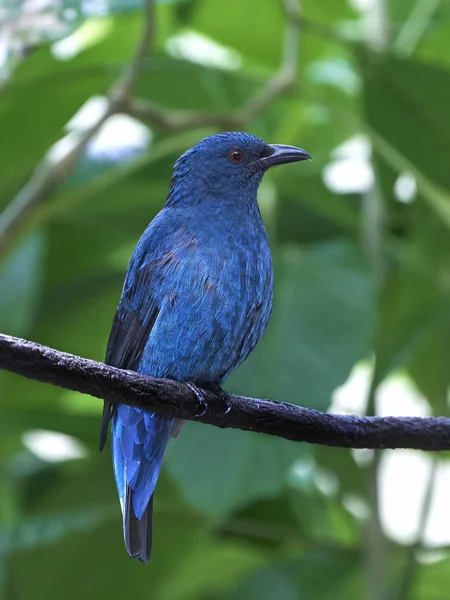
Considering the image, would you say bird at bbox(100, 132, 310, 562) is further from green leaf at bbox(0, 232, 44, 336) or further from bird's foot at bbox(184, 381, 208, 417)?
green leaf at bbox(0, 232, 44, 336)

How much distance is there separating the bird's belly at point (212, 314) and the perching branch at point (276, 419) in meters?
0.21

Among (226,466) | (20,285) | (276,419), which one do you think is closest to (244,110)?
(20,285)

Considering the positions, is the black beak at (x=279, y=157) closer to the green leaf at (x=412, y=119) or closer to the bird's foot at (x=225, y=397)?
the bird's foot at (x=225, y=397)

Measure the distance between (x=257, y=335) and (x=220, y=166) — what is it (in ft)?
1.22

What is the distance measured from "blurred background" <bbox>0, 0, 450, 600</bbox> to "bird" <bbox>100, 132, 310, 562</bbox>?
66 centimetres

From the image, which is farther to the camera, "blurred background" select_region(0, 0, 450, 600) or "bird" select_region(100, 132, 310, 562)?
"blurred background" select_region(0, 0, 450, 600)

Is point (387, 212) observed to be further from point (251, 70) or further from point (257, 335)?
point (257, 335)

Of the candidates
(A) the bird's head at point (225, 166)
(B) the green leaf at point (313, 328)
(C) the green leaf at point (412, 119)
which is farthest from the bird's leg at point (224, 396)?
(C) the green leaf at point (412, 119)

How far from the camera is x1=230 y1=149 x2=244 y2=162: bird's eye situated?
5.91 ft

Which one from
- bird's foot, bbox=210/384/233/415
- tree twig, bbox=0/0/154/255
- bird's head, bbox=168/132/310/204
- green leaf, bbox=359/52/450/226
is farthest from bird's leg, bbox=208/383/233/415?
green leaf, bbox=359/52/450/226

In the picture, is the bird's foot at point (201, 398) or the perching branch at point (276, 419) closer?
the perching branch at point (276, 419)

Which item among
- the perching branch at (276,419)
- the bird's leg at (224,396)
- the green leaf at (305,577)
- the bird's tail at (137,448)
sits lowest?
the green leaf at (305,577)

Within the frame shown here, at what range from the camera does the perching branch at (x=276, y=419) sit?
1189 mm

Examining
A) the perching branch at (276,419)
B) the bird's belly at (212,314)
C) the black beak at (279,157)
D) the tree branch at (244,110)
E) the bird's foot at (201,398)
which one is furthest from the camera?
the tree branch at (244,110)
